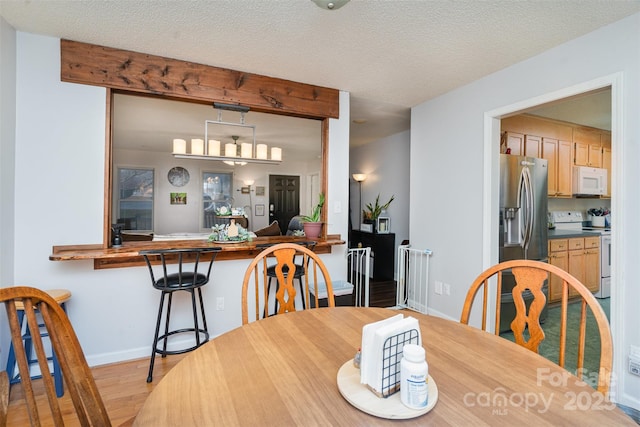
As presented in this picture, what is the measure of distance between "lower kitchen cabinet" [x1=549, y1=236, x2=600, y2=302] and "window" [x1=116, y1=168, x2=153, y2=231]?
6846 millimetres

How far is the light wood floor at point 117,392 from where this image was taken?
1.74 meters

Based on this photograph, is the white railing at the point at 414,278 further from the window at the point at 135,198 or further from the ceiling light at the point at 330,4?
the window at the point at 135,198

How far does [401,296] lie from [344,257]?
101 cm

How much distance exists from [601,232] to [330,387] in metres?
4.89

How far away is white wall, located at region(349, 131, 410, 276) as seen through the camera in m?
4.85

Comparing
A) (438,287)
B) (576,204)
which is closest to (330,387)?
(438,287)

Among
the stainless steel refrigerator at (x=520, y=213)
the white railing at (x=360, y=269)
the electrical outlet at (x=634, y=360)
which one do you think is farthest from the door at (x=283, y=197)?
the electrical outlet at (x=634, y=360)

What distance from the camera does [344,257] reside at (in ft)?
10.4

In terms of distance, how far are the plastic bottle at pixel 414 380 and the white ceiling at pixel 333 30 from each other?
1.86 meters

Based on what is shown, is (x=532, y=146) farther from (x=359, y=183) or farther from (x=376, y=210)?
(x=359, y=183)

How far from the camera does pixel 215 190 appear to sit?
647cm

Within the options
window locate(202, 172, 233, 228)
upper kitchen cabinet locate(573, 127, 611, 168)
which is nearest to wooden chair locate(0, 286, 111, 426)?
upper kitchen cabinet locate(573, 127, 611, 168)

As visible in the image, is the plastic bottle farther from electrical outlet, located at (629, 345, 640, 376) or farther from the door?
the door

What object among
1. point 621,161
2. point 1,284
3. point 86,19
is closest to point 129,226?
point 1,284
